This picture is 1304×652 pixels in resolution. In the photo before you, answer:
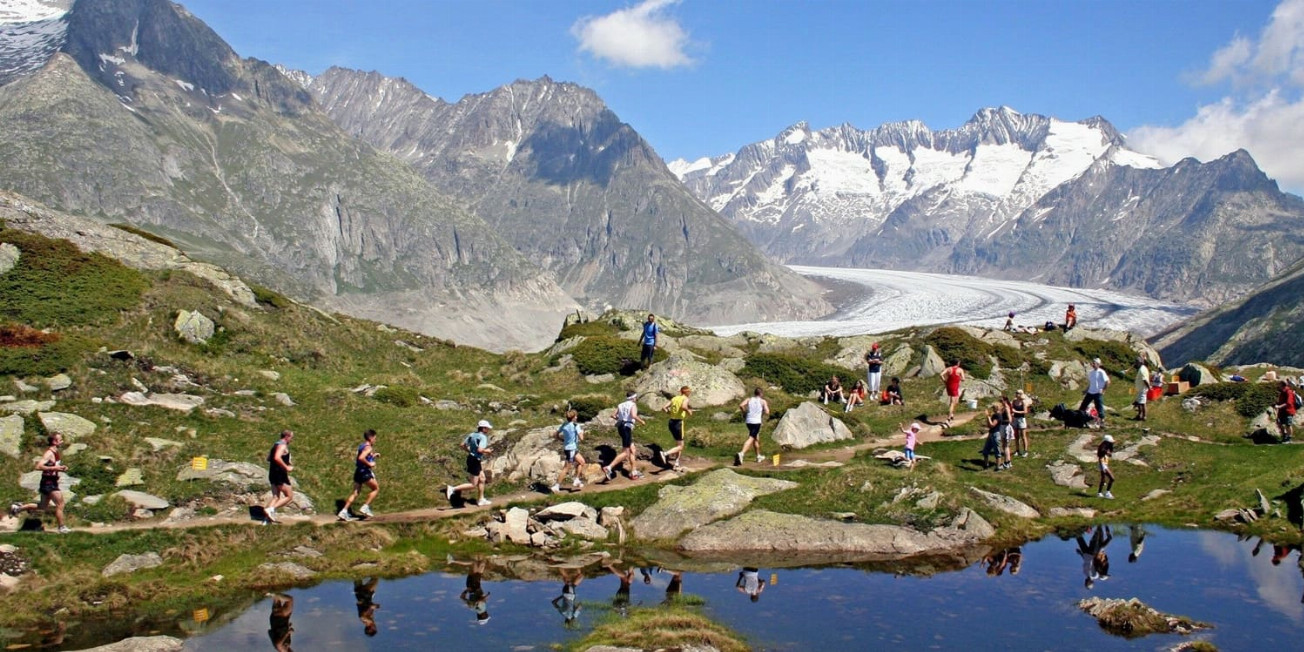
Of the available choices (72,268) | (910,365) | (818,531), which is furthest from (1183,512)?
(72,268)

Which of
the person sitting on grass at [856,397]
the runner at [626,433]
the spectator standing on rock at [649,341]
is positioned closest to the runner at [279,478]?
the runner at [626,433]

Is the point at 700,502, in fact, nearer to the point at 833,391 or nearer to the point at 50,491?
Result: the point at 50,491

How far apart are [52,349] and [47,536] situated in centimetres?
1522

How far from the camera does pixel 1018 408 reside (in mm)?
36438

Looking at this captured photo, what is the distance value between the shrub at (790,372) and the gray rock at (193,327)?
26.9 meters

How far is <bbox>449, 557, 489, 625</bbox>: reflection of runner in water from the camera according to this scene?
20875 millimetres

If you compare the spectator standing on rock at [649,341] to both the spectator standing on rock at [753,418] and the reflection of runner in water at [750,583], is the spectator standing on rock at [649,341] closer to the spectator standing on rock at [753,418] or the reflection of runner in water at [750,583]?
the spectator standing on rock at [753,418]

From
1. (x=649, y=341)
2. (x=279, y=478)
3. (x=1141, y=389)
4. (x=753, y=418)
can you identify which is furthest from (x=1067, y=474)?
(x=279, y=478)

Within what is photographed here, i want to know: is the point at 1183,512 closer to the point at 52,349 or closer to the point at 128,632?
the point at 128,632

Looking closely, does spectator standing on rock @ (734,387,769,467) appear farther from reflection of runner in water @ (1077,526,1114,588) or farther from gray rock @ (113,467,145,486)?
gray rock @ (113,467,145,486)

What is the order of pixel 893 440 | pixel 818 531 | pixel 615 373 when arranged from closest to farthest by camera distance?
pixel 818 531
pixel 893 440
pixel 615 373

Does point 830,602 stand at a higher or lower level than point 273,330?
lower

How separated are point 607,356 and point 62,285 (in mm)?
26782

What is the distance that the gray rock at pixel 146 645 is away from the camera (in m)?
17.8
